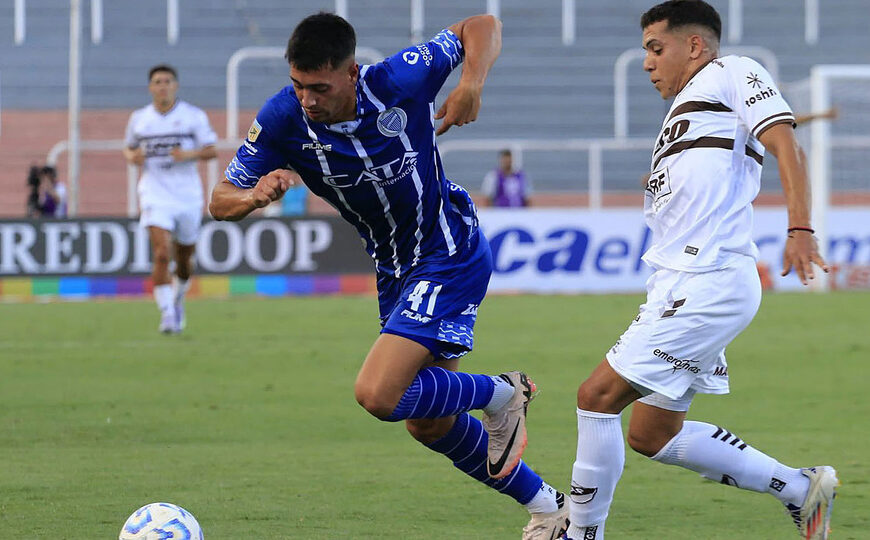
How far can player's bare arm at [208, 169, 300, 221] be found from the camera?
14.8 feet

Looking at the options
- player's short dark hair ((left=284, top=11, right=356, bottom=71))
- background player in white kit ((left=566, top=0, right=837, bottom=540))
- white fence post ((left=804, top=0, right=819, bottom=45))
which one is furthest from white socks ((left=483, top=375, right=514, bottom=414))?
white fence post ((left=804, top=0, right=819, bottom=45))

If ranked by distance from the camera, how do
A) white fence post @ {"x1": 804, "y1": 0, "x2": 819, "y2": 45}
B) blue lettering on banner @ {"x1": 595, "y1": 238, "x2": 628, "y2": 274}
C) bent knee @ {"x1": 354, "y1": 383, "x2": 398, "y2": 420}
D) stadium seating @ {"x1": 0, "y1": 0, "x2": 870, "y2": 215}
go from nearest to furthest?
bent knee @ {"x1": 354, "y1": 383, "x2": 398, "y2": 420} → blue lettering on banner @ {"x1": 595, "y1": 238, "x2": 628, "y2": 274} → stadium seating @ {"x1": 0, "y1": 0, "x2": 870, "y2": 215} → white fence post @ {"x1": 804, "y1": 0, "x2": 819, "y2": 45}

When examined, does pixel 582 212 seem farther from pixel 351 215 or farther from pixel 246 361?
pixel 351 215

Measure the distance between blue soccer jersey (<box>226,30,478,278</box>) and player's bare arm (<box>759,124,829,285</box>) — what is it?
1.31 meters

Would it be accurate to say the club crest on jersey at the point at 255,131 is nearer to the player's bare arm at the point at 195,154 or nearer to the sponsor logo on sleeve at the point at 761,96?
the sponsor logo on sleeve at the point at 761,96

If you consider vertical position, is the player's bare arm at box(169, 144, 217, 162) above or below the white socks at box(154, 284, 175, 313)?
above

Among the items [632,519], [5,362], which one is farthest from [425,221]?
[5,362]

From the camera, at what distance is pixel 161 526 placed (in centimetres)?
440

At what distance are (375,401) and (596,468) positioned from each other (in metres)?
0.82

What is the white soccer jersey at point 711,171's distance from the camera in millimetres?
4645

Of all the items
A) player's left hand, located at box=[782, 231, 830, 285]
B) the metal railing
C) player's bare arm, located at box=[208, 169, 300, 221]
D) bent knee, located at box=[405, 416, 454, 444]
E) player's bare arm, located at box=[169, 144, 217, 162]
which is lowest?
bent knee, located at box=[405, 416, 454, 444]

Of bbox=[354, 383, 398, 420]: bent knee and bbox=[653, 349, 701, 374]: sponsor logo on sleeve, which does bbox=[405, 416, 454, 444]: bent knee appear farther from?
bbox=[653, 349, 701, 374]: sponsor logo on sleeve

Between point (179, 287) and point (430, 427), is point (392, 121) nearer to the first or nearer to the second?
point (430, 427)

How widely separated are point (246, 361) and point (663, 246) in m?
6.66
